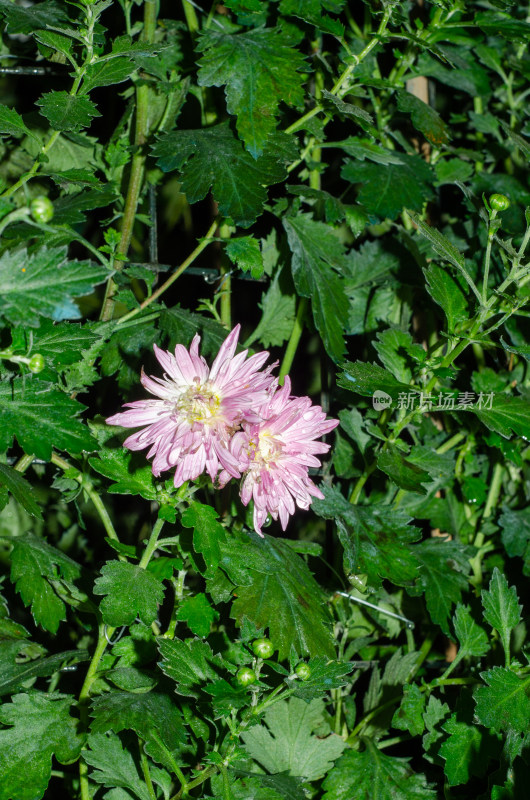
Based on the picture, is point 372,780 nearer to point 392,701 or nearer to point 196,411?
point 392,701

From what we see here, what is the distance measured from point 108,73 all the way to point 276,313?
516mm

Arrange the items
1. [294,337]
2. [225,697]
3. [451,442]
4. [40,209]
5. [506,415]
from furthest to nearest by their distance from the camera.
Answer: [451,442] < [294,337] < [506,415] < [225,697] < [40,209]

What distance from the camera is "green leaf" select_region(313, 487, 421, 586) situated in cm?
118

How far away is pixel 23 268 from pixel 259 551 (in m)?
0.56

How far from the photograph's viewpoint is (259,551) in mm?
1121

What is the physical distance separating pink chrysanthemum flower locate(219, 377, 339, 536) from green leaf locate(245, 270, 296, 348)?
0.41m

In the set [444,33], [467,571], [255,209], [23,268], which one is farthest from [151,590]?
[444,33]

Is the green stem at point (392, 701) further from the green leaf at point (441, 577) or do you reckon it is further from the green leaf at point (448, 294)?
the green leaf at point (448, 294)

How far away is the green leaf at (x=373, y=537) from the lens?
118 cm

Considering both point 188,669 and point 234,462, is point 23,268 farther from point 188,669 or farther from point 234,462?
point 188,669

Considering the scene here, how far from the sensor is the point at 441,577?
4.43 feet

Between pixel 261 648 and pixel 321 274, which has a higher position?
pixel 321 274

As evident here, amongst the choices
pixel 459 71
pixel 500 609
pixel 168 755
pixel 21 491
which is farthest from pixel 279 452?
pixel 459 71

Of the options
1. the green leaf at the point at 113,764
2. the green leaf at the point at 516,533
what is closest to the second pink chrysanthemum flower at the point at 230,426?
the green leaf at the point at 113,764
